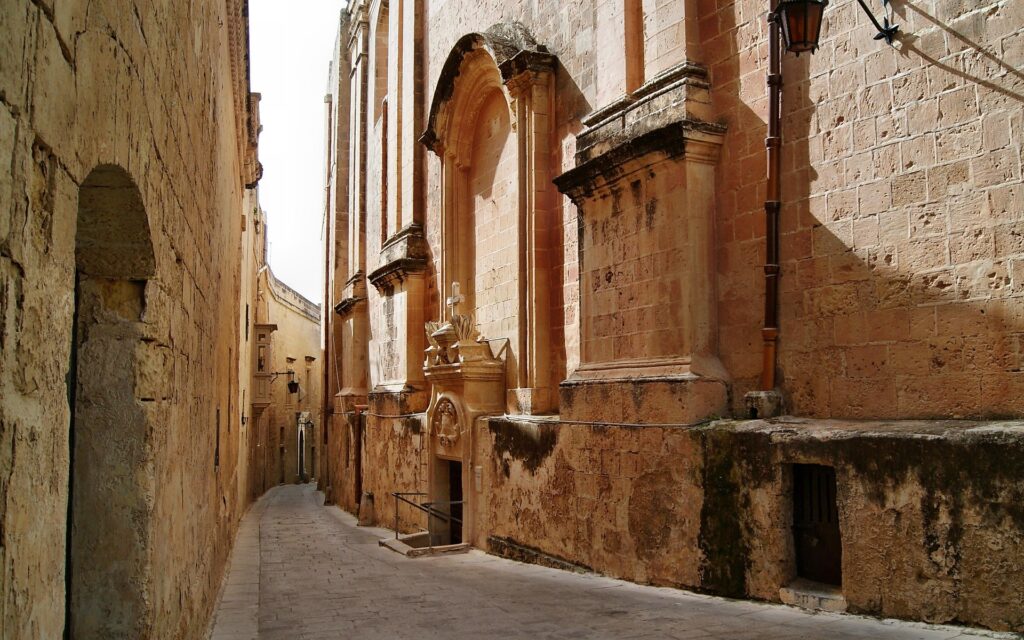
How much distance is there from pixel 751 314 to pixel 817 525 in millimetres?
1921

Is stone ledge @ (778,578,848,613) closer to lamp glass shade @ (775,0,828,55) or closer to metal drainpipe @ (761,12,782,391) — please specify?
metal drainpipe @ (761,12,782,391)

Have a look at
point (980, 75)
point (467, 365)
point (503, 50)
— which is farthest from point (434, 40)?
point (980, 75)

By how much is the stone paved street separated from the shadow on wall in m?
1.69

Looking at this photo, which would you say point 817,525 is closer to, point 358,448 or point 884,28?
point 884,28

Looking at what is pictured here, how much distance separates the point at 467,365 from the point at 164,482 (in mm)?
8242

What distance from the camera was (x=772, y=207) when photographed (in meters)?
6.86

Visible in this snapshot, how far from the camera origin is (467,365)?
11.6 m

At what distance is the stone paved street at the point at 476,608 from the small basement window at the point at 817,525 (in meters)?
0.42

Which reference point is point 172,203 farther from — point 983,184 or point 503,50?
point 503,50

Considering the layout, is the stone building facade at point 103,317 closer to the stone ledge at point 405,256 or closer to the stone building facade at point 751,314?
the stone building facade at point 751,314

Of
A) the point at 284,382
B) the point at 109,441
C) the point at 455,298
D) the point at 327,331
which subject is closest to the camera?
the point at 109,441

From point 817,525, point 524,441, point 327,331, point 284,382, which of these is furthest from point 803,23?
point 284,382

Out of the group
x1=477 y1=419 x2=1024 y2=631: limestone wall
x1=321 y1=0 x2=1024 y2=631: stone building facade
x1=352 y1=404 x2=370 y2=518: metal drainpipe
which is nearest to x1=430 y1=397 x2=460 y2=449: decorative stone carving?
x1=321 y1=0 x2=1024 y2=631: stone building facade

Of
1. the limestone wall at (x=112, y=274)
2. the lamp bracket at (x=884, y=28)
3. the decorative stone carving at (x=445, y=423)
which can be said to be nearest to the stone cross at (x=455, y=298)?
the decorative stone carving at (x=445, y=423)
